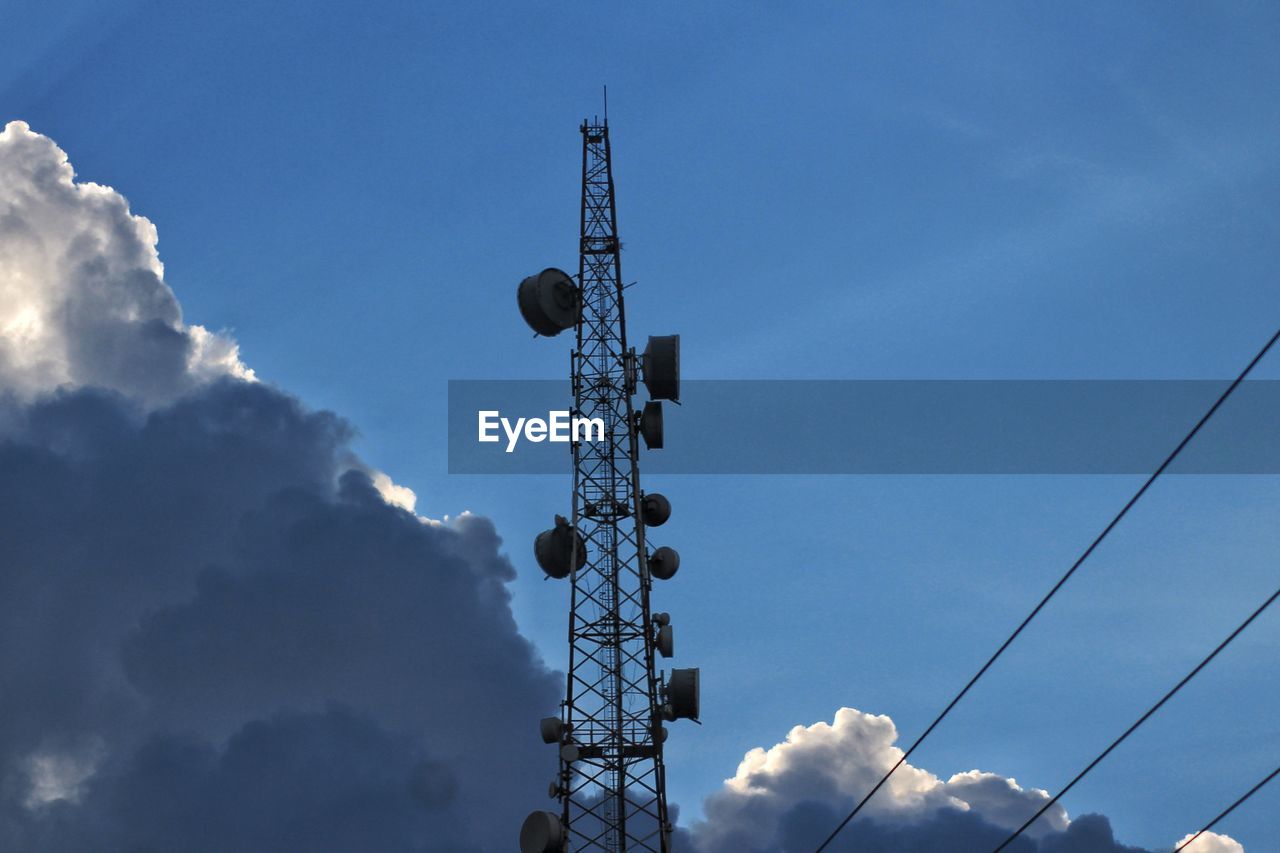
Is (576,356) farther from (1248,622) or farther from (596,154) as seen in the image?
(1248,622)

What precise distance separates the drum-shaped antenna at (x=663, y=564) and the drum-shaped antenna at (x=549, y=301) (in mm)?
9360

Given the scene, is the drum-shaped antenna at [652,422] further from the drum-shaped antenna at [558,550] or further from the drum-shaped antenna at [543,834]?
the drum-shaped antenna at [543,834]

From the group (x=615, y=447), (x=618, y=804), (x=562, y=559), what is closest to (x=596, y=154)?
(x=615, y=447)

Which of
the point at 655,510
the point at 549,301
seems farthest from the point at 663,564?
the point at 549,301

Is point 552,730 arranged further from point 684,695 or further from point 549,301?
point 549,301

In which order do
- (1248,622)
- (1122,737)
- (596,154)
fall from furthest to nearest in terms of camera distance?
(596,154), (1122,737), (1248,622)

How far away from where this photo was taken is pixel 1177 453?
29047mm

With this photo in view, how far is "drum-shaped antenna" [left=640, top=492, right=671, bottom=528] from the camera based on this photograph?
58500 millimetres

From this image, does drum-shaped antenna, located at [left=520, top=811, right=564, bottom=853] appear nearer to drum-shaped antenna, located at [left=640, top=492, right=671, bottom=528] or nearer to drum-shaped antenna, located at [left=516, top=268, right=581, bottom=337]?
drum-shaped antenna, located at [left=640, top=492, right=671, bottom=528]

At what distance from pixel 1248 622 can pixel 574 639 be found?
31.4 metres

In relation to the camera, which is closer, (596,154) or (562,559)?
(562,559)

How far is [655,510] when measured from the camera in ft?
192

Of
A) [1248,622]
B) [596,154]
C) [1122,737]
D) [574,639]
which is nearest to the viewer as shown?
[1248,622]

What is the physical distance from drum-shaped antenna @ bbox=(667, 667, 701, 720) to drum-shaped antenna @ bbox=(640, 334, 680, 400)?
426 inches
